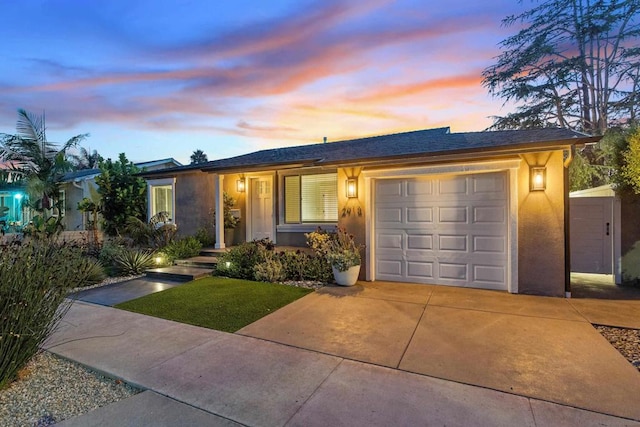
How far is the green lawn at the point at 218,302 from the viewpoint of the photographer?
500cm

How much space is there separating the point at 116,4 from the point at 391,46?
22.7 ft

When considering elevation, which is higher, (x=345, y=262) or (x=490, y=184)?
(x=490, y=184)

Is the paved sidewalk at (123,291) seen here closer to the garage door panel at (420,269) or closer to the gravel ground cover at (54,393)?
the gravel ground cover at (54,393)

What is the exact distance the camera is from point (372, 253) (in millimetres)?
7512

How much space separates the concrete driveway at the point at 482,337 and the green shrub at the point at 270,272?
1.53m

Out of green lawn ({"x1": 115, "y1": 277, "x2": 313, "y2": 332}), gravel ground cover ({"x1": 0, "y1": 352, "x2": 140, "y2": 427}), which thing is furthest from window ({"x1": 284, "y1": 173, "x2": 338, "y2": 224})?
gravel ground cover ({"x1": 0, "y1": 352, "x2": 140, "y2": 427})

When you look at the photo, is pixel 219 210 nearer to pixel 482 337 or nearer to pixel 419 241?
pixel 419 241

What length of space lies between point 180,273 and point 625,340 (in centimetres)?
830

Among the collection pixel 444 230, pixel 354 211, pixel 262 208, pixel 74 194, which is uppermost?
pixel 74 194

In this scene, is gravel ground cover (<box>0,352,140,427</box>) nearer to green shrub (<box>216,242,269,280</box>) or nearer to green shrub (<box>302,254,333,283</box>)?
green shrub (<box>216,242,269,280</box>)

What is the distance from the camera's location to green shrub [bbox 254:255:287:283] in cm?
736

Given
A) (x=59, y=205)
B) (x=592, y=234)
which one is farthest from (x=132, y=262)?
(x=592, y=234)

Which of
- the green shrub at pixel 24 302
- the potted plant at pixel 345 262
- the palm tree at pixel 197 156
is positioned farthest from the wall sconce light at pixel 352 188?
the palm tree at pixel 197 156

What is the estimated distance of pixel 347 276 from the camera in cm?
696
